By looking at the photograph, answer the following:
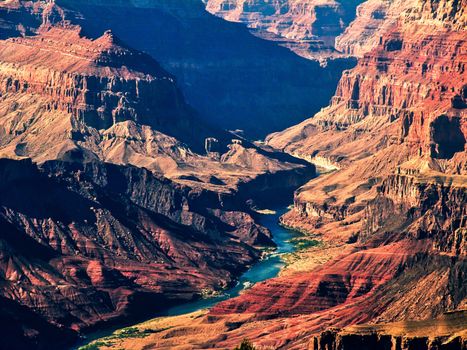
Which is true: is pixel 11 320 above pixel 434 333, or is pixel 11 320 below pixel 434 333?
below

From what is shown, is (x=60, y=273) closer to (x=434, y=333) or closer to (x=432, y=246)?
(x=432, y=246)

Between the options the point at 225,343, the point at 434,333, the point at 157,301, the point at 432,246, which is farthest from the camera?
the point at 157,301

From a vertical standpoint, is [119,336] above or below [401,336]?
below

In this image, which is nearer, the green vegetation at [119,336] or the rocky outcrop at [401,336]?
the rocky outcrop at [401,336]

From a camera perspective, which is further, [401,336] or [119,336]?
[119,336]

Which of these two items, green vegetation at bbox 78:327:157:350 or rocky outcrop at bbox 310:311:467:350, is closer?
rocky outcrop at bbox 310:311:467:350

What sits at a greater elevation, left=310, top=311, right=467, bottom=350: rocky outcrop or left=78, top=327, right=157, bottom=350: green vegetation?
left=310, top=311, right=467, bottom=350: rocky outcrop

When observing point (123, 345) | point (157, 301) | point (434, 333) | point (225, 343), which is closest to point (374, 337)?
point (434, 333)

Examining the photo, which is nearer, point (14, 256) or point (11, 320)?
point (11, 320)

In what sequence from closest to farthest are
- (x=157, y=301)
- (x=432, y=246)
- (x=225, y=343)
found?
(x=225, y=343) < (x=432, y=246) < (x=157, y=301)

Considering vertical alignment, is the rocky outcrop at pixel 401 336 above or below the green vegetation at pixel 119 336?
above
